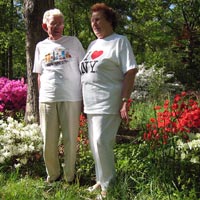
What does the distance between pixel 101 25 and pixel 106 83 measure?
55 centimetres

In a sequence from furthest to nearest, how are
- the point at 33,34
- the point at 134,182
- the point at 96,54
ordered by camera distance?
the point at 33,34 → the point at 134,182 → the point at 96,54

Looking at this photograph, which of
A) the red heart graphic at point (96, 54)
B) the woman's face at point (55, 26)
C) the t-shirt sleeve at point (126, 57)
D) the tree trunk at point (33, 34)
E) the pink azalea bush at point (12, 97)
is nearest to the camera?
the t-shirt sleeve at point (126, 57)

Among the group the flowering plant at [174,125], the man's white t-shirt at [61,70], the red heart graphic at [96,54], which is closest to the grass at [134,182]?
the flowering plant at [174,125]

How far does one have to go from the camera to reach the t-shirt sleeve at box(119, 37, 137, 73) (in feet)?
11.1

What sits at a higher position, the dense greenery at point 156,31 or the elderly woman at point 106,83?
the dense greenery at point 156,31

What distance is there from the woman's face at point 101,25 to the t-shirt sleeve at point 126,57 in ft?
0.76

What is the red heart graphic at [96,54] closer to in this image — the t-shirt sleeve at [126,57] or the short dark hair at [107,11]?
the t-shirt sleeve at [126,57]

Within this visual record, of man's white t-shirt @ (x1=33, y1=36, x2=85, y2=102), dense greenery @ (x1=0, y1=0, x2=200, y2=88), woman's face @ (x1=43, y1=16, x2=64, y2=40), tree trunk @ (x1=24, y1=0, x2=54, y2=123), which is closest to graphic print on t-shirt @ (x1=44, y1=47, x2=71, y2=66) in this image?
man's white t-shirt @ (x1=33, y1=36, x2=85, y2=102)

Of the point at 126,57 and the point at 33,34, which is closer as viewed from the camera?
the point at 126,57

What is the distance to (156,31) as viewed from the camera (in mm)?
16812

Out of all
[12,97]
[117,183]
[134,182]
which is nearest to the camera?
[117,183]

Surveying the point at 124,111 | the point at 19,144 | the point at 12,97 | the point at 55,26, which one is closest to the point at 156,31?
the point at 12,97

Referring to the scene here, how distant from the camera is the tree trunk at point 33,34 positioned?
5672mm

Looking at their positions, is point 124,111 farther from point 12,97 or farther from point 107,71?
point 12,97
